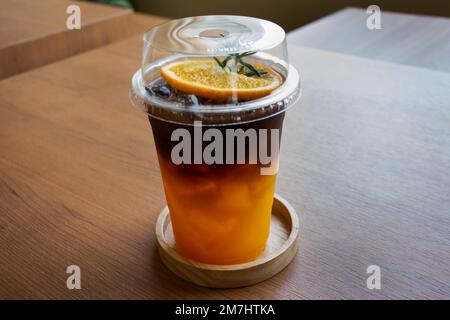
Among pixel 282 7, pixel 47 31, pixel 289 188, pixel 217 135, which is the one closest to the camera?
pixel 217 135

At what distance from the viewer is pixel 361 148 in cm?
86

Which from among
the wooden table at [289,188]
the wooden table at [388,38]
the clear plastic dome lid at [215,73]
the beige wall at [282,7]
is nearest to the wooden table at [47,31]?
the wooden table at [289,188]

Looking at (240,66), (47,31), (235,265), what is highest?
(240,66)

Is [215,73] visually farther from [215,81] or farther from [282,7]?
[282,7]

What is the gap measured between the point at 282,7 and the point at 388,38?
1.51 metres

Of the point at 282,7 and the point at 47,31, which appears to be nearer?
the point at 47,31

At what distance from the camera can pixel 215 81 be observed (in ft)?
1.75

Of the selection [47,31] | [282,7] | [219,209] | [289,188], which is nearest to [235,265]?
[219,209]

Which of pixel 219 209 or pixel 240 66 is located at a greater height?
pixel 240 66

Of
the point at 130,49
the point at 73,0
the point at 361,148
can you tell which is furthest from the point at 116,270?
the point at 73,0

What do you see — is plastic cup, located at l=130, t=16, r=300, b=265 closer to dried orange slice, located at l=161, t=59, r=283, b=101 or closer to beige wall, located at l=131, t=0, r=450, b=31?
dried orange slice, located at l=161, t=59, r=283, b=101
